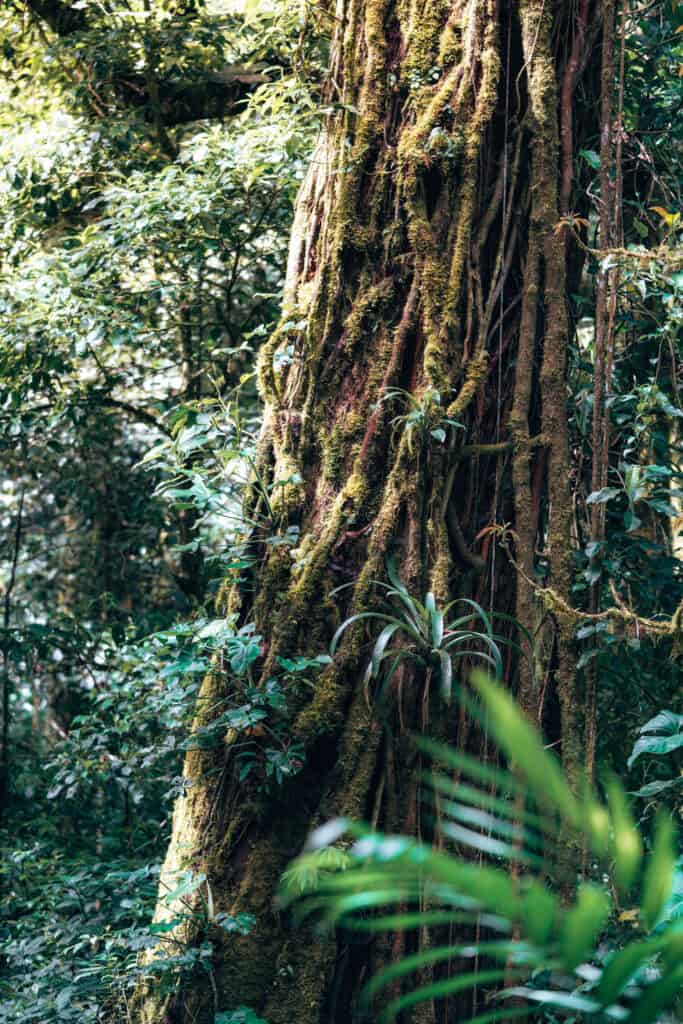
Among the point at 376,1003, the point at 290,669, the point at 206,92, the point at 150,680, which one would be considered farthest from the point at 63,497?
the point at 376,1003

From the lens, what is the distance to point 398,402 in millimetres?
2543

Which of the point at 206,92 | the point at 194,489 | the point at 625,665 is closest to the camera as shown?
the point at 194,489

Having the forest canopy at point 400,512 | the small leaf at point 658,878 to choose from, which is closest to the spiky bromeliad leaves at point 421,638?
the forest canopy at point 400,512

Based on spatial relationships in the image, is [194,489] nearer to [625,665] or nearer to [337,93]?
[337,93]

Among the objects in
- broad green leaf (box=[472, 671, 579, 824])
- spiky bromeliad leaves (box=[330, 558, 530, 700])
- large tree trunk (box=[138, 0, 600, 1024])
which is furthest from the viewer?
large tree trunk (box=[138, 0, 600, 1024])

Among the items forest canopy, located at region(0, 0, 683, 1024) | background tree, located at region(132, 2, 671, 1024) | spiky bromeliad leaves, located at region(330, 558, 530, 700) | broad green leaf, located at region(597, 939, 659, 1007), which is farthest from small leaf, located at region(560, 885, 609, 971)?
background tree, located at region(132, 2, 671, 1024)

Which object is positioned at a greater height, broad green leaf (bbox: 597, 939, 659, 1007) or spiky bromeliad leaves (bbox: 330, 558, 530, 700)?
spiky bromeliad leaves (bbox: 330, 558, 530, 700)

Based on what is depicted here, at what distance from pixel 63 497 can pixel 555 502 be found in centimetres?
267

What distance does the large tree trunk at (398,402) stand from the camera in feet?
7.74

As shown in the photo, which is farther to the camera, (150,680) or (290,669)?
(150,680)

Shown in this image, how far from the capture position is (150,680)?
3.35 m

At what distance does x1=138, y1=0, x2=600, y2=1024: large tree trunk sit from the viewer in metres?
2.36

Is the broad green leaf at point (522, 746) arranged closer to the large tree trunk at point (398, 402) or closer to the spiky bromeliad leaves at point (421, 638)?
the spiky bromeliad leaves at point (421, 638)

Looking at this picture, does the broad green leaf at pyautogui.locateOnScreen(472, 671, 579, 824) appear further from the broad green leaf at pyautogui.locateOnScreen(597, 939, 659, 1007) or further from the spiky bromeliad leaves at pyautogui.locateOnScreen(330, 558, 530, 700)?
the spiky bromeliad leaves at pyautogui.locateOnScreen(330, 558, 530, 700)
